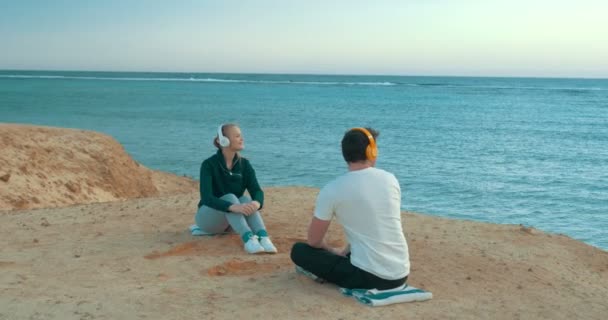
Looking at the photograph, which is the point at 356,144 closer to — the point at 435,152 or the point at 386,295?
the point at 386,295

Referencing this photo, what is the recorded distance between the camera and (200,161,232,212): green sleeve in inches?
292

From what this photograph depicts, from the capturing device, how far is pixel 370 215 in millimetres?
5496

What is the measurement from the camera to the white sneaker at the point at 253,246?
7.26m

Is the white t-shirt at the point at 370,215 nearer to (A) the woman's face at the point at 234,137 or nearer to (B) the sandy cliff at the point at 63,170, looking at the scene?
(A) the woman's face at the point at 234,137

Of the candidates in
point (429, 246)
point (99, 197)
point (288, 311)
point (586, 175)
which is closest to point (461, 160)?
point (586, 175)

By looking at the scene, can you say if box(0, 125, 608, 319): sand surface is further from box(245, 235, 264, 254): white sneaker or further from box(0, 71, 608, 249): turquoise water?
box(0, 71, 608, 249): turquoise water

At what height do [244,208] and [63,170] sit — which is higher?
[244,208]

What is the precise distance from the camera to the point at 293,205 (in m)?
10.5

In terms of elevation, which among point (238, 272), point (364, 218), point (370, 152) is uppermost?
point (370, 152)

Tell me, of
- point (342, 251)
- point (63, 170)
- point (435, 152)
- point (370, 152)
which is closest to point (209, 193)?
point (342, 251)

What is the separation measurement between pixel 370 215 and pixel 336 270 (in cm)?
71

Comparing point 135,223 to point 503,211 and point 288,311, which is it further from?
point 503,211

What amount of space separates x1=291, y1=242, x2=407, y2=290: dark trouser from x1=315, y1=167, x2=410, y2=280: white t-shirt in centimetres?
7

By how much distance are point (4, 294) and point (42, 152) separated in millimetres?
9152
